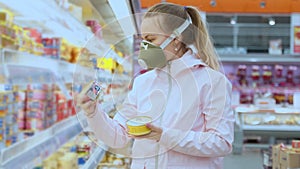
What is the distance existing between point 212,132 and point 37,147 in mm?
822

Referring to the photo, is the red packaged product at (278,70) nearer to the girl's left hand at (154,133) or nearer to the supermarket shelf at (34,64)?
the supermarket shelf at (34,64)

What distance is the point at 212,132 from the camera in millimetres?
1149

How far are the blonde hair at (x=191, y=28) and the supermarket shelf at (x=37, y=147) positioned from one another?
36cm

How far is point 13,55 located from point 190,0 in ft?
20.6

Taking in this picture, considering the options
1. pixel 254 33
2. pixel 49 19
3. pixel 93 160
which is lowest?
pixel 93 160

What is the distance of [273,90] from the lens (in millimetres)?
10523

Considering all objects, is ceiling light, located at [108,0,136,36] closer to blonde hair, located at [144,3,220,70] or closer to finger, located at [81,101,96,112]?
blonde hair, located at [144,3,220,70]

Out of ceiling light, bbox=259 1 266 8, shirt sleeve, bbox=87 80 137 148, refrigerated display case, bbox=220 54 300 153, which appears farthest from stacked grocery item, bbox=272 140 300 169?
ceiling light, bbox=259 1 266 8

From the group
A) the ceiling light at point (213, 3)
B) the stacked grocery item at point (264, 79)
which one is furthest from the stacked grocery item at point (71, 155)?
the stacked grocery item at point (264, 79)

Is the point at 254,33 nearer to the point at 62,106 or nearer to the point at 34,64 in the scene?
the point at 62,106

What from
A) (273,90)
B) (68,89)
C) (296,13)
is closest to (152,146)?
(68,89)

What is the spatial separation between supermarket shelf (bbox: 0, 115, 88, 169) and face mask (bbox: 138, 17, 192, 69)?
230 millimetres

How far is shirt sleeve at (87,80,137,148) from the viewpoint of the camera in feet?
3.58

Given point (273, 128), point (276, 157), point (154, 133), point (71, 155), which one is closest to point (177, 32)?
point (154, 133)
